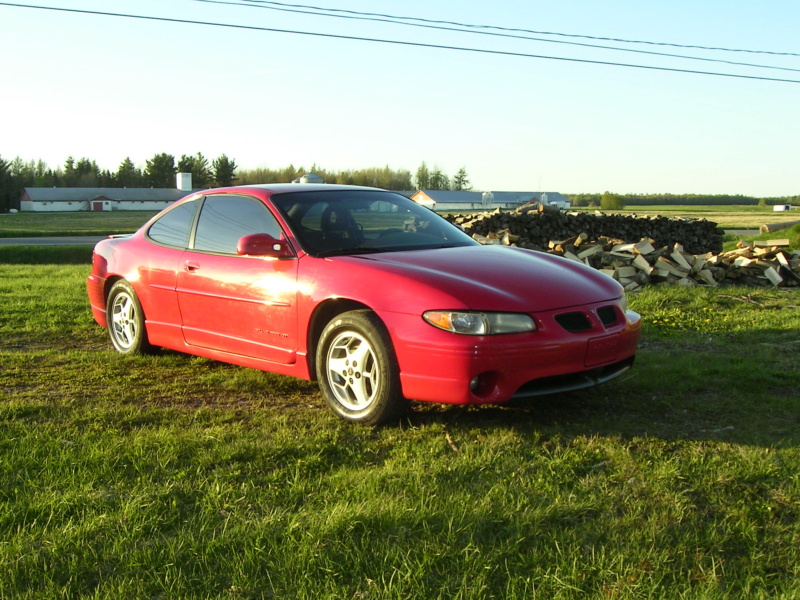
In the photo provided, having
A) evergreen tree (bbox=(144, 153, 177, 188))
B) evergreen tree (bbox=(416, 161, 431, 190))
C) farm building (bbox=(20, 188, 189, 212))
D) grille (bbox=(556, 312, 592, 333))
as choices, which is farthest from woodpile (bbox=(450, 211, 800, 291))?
evergreen tree (bbox=(416, 161, 431, 190))

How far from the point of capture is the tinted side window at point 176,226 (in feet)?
20.1

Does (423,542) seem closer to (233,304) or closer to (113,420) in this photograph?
(113,420)

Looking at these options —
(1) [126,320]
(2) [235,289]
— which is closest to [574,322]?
(2) [235,289]

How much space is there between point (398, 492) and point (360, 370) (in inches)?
51.5

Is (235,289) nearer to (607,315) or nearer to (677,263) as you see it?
(607,315)

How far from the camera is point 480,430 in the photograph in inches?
176

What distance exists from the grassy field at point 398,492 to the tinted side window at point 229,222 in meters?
1.03

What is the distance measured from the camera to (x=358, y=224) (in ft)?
17.9

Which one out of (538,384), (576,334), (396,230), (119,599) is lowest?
(119,599)

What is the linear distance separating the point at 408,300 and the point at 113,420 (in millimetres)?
1906

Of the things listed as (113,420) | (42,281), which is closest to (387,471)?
(113,420)

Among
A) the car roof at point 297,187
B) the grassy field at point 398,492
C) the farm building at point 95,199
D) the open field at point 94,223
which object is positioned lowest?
the grassy field at point 398,492

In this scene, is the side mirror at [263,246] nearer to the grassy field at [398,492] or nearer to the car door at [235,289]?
the car door at [235,289]

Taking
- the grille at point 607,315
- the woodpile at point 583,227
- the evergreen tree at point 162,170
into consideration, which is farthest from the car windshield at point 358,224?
the evergreen tree at point 162,170
